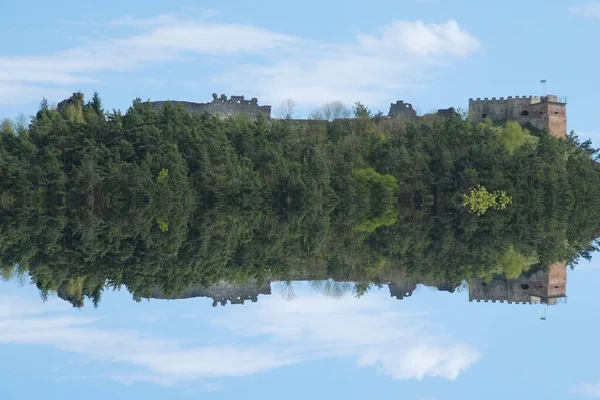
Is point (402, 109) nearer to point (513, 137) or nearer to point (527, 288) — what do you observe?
point (513, 137)

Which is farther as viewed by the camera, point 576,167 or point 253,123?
point 576,167

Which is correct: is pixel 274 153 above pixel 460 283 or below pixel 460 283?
above

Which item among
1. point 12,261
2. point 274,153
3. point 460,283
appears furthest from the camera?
point 460,283

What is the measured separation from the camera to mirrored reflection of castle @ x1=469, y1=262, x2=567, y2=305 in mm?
84250

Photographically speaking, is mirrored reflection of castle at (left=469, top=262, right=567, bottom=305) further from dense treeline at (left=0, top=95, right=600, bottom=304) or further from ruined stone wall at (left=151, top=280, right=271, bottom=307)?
ruined stone wall at (left=151, top=280, right=271, bottom=307)

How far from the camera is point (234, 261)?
71.9 metres

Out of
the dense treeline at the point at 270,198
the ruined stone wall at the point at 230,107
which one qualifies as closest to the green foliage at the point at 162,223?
the dense treeline at the point at 270,198

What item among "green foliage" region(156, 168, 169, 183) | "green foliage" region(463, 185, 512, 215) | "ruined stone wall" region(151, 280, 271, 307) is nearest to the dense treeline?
"green foliage" region(156, 168, 169, 183)

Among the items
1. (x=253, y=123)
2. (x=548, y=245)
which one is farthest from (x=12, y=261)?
(x=548, y=245)

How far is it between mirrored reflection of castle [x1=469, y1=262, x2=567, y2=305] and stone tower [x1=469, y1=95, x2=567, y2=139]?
8.82 metres

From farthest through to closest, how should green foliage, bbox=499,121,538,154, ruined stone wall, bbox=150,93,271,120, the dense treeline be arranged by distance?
green foliage, bbox=499,121,538,154 → ruined stone wall, bbox=150,93,271,120 → the dense treeline

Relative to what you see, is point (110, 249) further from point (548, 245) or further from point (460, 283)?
point (548, 245)

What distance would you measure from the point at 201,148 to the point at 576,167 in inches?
970

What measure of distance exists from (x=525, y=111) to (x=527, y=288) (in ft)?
36.0
